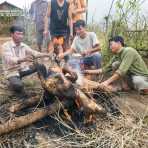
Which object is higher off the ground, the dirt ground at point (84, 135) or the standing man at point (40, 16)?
the standing man at point (40, 16)

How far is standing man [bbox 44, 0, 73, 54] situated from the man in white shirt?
1.21 meters

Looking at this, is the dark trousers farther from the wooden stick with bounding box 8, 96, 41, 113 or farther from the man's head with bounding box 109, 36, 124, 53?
the man's head with bounding box 109, 36, 124, 53

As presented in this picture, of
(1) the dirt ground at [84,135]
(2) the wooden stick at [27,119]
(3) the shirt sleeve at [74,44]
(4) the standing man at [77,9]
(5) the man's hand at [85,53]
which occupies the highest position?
(4) the standing man at [77,9]

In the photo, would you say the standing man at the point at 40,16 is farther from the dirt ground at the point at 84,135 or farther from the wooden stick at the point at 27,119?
the wooden stick at the point at 27,119

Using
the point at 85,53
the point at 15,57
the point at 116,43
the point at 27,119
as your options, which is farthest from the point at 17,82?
the point at 116,43

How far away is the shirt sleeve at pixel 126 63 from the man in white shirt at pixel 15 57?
1585mm

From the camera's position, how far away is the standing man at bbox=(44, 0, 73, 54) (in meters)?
7.37

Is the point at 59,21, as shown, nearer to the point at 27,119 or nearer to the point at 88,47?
the point at 88,47

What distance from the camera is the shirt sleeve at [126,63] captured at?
648cm

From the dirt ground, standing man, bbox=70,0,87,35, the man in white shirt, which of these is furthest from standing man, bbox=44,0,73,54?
the dirt ground

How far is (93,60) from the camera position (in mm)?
Answer: 7320

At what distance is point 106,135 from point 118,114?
0.81 m

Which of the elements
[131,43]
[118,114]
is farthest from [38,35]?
[118,114]

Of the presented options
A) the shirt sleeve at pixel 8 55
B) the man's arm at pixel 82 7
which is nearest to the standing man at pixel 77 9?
the man's arm at pixel 82 7
